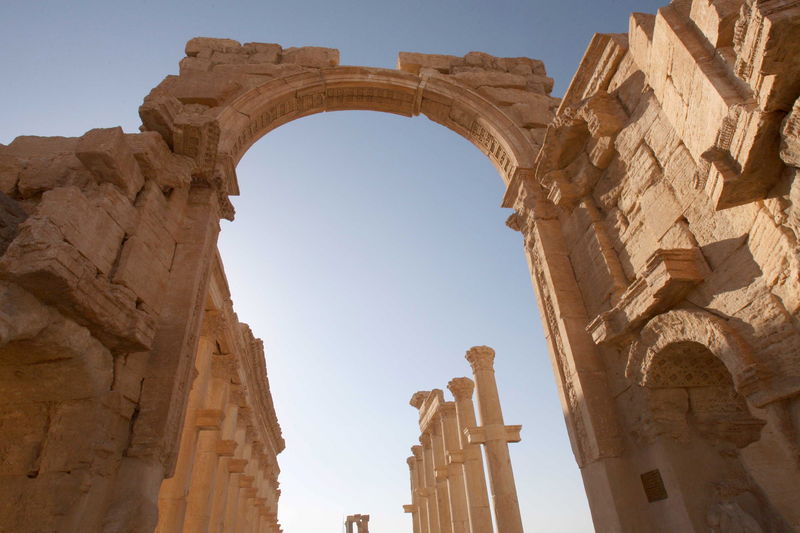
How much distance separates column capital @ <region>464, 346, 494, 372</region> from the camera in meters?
14.4

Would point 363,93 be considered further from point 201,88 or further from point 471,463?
point 471,463

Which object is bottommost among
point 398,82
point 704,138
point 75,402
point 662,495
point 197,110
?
point 662,495

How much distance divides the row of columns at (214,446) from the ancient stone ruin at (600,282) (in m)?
4.65

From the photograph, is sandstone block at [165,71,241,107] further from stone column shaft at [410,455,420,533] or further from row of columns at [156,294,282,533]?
stone column shaft at [410,455,420,533]

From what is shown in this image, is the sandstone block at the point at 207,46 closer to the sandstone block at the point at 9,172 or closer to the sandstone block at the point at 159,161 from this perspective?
the sandstone block at the point at 159,161

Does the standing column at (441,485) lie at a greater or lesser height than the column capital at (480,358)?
lesser

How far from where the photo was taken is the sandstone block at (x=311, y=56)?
32.3ft

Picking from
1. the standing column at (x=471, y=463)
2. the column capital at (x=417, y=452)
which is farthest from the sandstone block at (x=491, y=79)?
the column capital at (x=417, y=452)

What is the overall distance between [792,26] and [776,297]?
2107 mm

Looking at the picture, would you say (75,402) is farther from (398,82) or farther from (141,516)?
(398,82)

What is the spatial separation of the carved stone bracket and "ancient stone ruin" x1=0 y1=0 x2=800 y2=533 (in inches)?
0.9

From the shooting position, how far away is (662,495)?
5.02 m

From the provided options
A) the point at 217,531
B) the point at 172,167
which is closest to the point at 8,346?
the point at 172,167

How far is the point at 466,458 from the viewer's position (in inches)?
601
